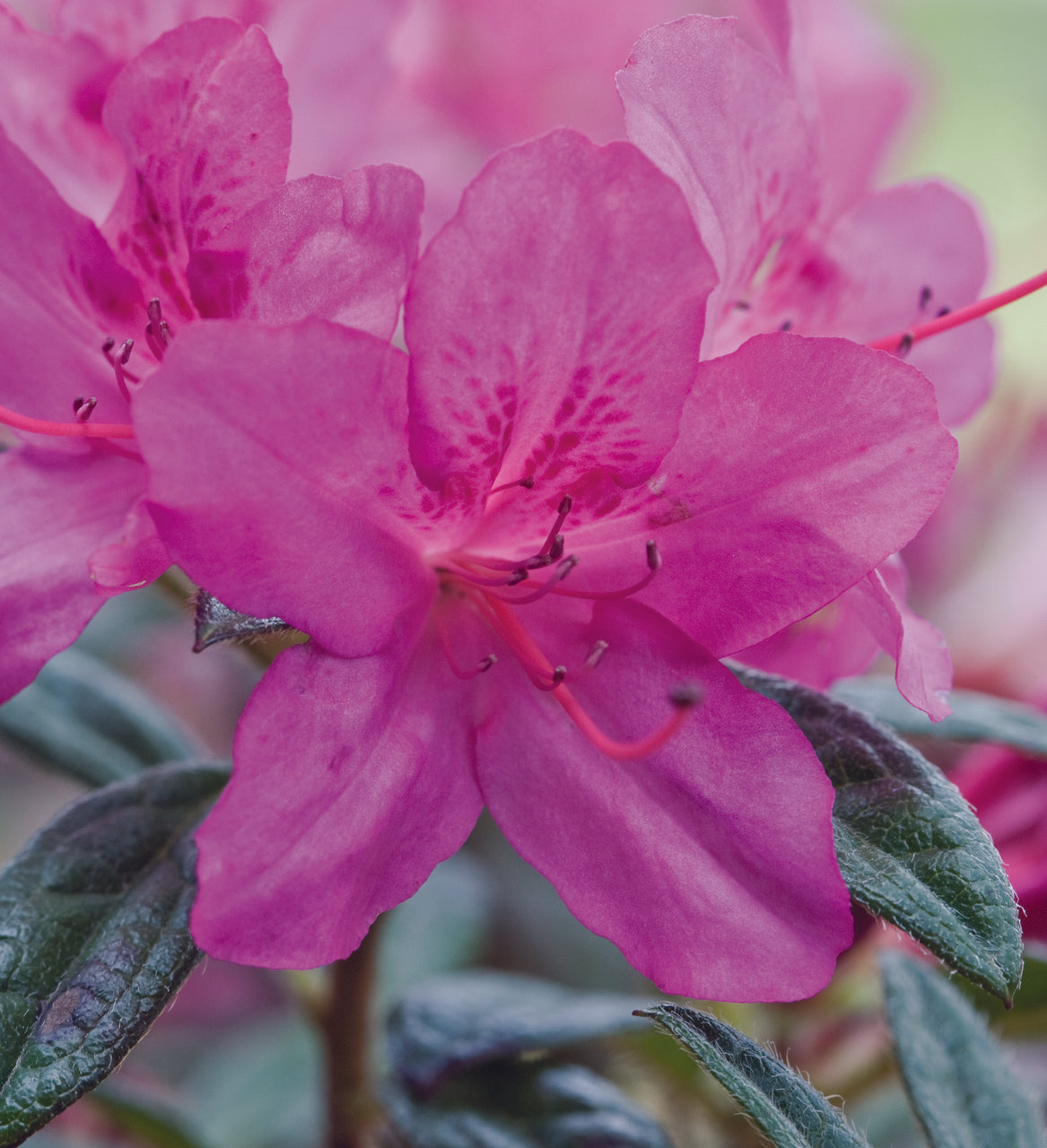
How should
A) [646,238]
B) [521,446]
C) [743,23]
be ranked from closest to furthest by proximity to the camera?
[646,238] → [521,446] → [743,23]

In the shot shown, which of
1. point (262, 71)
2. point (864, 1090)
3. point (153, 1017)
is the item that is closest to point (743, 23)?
point (262, 71)

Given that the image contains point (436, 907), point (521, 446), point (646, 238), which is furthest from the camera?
point (436, 907)

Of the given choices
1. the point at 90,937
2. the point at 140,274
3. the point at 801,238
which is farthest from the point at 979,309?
the point at 90,937

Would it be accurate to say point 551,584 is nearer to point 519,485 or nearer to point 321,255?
point 519,485

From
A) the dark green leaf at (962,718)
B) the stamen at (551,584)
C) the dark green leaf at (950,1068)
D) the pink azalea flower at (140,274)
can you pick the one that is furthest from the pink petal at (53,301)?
the dark green leaf at (950,1068)

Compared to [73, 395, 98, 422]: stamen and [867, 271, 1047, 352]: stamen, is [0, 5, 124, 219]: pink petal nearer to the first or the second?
[73, 395, 98, 422]: stamen

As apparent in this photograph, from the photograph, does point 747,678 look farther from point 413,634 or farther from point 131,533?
point 131,533

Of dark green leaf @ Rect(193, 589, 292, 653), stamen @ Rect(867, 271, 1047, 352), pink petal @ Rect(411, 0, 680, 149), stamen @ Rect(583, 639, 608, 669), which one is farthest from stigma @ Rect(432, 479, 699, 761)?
pink petal @ Rect(411, 0, 680, 149)
